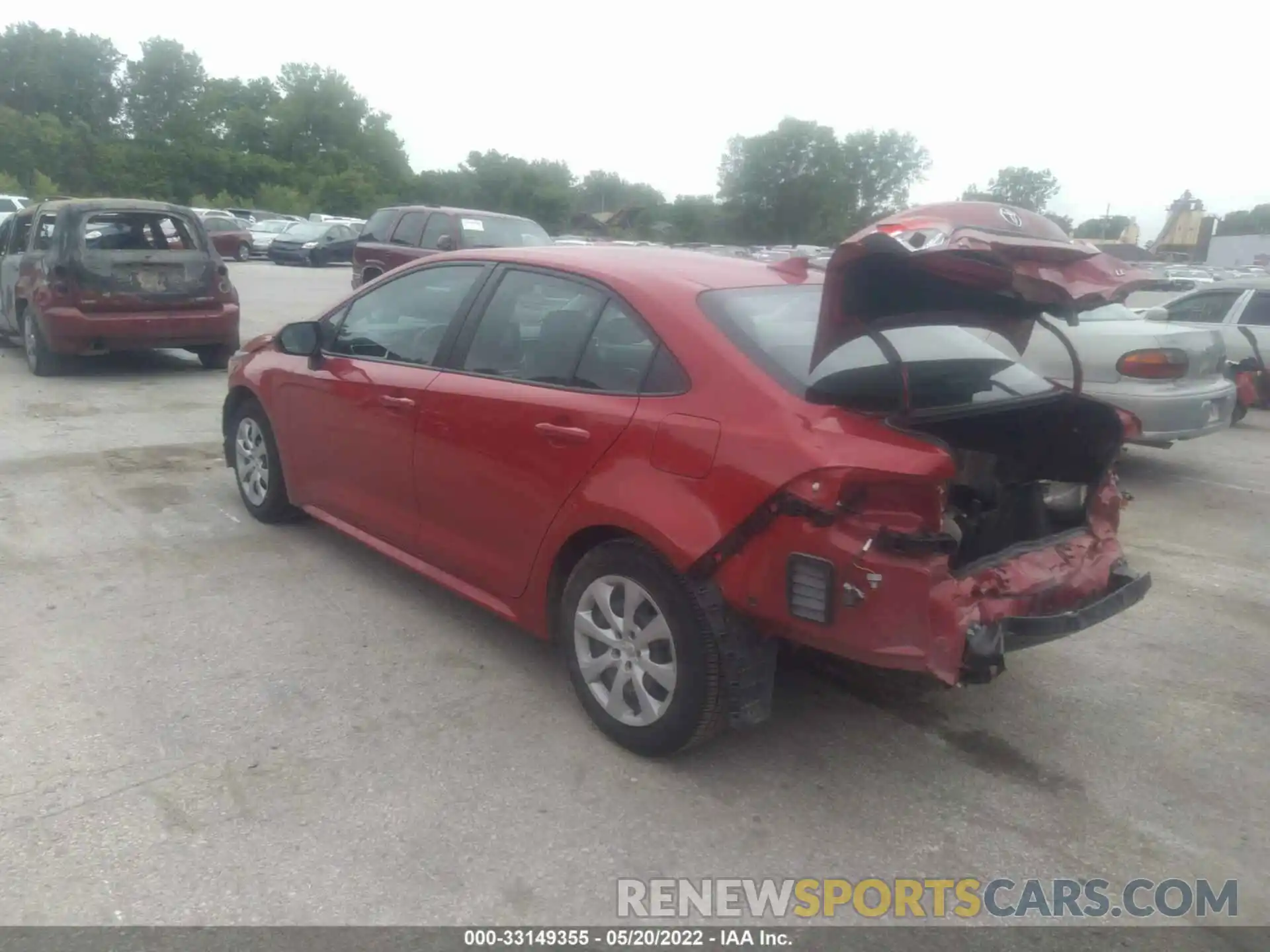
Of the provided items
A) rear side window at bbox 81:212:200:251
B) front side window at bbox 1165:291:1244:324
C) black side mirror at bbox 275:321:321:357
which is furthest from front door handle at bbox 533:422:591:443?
front side window at bbox 1165:291:1244:324

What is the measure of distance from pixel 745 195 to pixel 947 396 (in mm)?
47834

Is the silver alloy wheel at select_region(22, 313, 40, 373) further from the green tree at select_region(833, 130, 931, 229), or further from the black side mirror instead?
the green tree at select_region(833, 130, 931, 229)

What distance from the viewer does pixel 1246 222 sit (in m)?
81.2

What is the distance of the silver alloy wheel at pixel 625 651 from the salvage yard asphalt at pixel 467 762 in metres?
0.20

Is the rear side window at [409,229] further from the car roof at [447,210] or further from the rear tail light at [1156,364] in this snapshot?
the rear tail light at [1156,364]

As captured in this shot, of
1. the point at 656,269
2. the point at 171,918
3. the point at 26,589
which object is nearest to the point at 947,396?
the point at 656,269

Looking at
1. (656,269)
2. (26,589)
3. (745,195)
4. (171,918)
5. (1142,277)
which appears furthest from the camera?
(745,195)

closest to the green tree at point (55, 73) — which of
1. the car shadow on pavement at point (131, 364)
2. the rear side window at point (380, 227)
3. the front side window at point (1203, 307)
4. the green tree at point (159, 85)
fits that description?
the green tree at point (159, 85)

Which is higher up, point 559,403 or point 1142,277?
point 1142,277

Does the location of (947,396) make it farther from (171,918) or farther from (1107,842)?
(171,918)

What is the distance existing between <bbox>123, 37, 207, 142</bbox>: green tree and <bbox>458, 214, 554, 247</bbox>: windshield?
81630mm

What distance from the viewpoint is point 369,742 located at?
3.59 meters

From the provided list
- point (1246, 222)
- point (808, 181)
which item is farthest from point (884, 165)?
point (1246, 222)

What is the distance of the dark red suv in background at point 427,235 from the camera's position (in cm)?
1413
